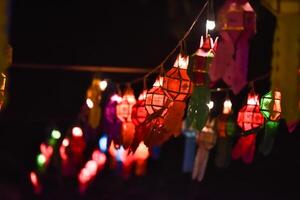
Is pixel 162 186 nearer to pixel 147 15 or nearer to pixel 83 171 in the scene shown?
pixel 83 171

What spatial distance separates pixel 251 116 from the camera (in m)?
4.01

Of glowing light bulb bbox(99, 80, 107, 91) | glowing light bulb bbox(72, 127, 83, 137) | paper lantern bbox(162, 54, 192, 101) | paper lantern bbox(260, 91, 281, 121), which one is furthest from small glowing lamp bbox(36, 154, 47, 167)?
paper lantern bbox(260, 91, 281, 121)

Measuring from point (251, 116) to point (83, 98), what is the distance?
5482 millimetres

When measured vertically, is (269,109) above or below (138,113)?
above

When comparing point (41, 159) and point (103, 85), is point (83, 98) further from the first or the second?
point (103, 85)

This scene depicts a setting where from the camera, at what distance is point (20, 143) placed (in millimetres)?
10156

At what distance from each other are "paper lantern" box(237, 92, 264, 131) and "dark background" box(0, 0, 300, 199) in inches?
101

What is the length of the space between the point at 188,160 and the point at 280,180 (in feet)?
7.07

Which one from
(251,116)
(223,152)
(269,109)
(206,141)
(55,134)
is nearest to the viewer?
(269,109)

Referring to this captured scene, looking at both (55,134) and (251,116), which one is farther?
(55,134)

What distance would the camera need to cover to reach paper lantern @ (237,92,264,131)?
13.0 ft

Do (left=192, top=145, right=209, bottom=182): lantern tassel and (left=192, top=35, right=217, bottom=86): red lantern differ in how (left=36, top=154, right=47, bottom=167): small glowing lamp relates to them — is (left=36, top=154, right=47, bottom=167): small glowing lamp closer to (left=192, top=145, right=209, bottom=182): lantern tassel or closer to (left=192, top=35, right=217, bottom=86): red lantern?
(left=192, top=145, right=209, bottom=182): lantern tassel

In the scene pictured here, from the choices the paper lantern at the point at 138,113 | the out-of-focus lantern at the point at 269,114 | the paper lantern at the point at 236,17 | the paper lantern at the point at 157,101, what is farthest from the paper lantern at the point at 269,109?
the paper lantern at the point at 138,113

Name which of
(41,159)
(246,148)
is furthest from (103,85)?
(41,159)
